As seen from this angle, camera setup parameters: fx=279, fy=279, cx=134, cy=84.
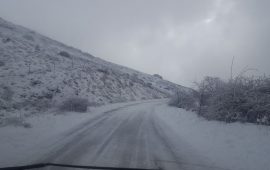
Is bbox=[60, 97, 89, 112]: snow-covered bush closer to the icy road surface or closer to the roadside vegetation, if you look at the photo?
the icy road surface

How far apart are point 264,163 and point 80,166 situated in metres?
5.32

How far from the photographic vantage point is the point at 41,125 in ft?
46.7

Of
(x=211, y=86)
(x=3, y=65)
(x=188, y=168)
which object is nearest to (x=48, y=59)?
(x=3, y=65)

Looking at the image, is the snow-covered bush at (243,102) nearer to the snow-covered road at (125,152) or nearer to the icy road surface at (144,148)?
the icy road surface at (144,148)

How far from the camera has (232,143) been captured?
10648mm

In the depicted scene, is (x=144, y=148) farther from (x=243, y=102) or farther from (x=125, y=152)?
(x=243, y=102)

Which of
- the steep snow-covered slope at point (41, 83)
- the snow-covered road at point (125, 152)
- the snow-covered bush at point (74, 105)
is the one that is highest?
the steep snow-covered slope at point (41, 83)

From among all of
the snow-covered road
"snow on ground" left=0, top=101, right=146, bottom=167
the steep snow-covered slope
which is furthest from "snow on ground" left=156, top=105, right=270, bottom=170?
the steep snow-covered slope

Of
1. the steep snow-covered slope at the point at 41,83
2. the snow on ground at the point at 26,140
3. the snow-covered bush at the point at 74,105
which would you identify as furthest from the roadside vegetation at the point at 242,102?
the steep snow-covered slope at the point at 41,83

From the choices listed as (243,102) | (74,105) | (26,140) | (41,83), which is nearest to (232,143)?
(243,102)

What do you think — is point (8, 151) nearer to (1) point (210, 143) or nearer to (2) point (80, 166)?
(2) point (80, 166)

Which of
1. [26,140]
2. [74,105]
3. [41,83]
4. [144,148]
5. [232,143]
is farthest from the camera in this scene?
[41,83]

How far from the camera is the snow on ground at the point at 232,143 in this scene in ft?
27.7

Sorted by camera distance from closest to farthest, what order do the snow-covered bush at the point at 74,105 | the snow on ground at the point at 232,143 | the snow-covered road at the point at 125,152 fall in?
the snow-covered road at the point at 125,152 < the snow on ground at the point at 232,143 < the snow-covered bush at the point at 74,105
